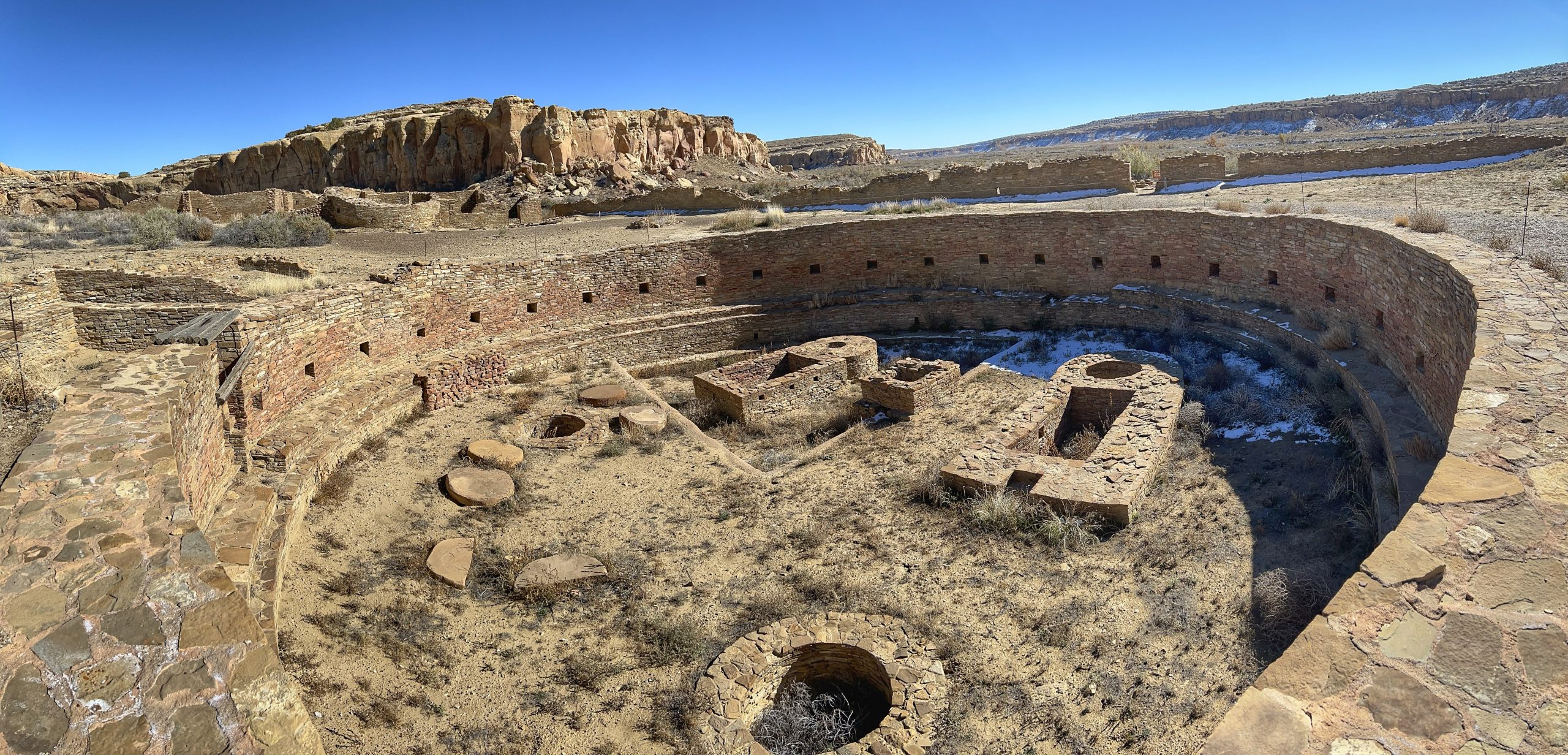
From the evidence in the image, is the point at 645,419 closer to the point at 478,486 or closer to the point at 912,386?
the point at 478,486

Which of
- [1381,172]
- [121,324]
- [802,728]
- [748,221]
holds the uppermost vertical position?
[748,221]

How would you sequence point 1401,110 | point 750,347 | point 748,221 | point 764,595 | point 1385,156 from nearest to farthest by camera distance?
point 764,595
point 750,347
point 1385,156
point 748,221
point 1401,110

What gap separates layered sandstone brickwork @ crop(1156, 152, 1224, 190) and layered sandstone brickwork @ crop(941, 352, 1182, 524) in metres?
11.0

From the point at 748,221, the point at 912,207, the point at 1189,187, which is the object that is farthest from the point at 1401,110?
the point at 748,221

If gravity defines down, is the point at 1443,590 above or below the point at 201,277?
below

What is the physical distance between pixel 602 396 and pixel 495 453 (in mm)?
2581

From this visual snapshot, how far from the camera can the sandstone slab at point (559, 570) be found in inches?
283

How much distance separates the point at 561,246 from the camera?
60.5 ft

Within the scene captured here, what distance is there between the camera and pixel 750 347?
1672 cm

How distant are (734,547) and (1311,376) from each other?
7581 millimetres

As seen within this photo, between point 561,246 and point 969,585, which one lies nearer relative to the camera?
point 969,585

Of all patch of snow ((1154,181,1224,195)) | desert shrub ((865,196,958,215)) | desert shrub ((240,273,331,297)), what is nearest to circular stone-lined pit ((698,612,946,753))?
desert shrub ((240,273,331,297))

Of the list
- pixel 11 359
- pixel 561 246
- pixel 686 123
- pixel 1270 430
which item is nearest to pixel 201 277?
pixel 11 359

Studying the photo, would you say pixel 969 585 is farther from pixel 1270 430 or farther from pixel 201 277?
pixel 201 277
